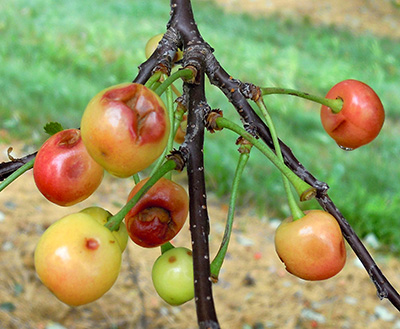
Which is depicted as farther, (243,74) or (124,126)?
(243,74)

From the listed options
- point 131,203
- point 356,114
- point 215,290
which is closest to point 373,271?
point 356,114

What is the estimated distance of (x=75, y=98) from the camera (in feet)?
13.0

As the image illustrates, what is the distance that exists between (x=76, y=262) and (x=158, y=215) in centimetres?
16

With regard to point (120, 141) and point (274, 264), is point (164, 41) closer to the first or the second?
point (120, 141)

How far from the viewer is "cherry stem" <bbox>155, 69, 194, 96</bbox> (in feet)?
1.94

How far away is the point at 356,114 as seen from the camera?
886 mm

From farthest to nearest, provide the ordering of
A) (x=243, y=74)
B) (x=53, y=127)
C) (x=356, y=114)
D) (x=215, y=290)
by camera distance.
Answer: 1. (x=243, y=74)
2. (x=215, y=290)
3. (x=356, y=114)
4. (x=53, y=127)

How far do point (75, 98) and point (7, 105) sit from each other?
49 cm

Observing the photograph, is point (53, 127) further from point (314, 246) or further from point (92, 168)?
point (314, 246)

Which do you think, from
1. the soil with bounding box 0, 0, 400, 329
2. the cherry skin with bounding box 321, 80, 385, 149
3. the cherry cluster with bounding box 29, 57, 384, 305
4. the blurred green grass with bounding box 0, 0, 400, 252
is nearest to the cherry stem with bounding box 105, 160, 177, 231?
the cherry cluster with bounding box 29, 57, 384, 305

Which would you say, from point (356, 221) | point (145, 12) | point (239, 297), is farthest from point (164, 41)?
point (145, 12)

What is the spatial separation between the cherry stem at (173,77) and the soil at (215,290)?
1.43m

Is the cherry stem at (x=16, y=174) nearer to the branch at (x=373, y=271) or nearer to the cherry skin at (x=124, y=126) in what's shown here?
the cherry skin at (x=124, y=126)

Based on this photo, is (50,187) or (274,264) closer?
(50,187)
